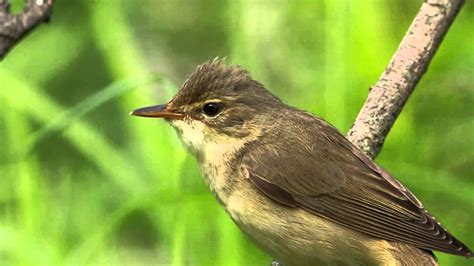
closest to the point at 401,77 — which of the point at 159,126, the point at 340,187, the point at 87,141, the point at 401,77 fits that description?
the point at 401,77

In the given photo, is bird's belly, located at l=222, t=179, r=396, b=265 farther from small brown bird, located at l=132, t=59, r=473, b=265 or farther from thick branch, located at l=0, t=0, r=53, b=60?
thick branch, located at l=0, t=0, r=53, b=60

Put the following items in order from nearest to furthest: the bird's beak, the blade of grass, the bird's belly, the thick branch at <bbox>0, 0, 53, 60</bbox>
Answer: the thick branch at <bbox>0, 0, 53, 60</bbox> → the bird's belly → the bird's beak → the blade of grass

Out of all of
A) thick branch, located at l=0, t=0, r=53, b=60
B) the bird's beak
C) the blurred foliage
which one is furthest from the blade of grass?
thick branch, located at l=0, t=0, r=53, b=60

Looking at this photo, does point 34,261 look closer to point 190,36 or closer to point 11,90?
point 11,90

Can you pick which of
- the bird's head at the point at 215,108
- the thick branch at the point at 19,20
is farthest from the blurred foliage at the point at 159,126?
the thick branch at the point at 19,20

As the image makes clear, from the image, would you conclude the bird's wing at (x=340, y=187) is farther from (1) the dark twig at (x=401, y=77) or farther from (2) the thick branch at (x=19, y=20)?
(2) the thick branch at (x=19, y=20)

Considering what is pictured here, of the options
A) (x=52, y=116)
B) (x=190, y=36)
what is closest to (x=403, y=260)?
(x=52, y=116)

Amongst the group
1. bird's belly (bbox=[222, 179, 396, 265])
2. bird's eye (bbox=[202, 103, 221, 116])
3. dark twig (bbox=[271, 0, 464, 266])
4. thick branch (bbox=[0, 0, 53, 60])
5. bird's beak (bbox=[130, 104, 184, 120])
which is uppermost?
dark twig (bbox=[271, 0, 464, 266])
